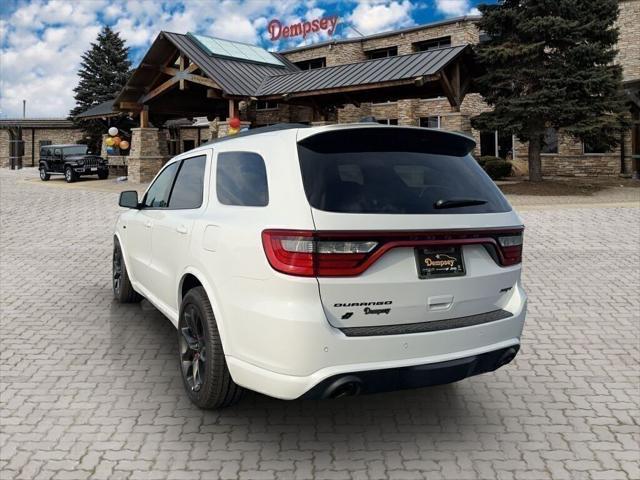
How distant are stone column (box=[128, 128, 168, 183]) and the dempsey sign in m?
16.6

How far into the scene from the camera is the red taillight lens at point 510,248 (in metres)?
3.66

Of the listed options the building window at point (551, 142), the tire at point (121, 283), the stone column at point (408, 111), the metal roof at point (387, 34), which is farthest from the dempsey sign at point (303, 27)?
the tire at point (121, 283)

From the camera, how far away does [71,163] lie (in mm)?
30234

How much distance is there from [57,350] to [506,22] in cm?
2100

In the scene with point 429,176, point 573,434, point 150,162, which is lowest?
point 573,434

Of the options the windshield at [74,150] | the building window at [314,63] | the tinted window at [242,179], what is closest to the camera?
the tinted window at [242,179]

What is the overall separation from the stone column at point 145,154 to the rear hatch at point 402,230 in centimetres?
2684

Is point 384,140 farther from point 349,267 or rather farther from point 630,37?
point 630,37

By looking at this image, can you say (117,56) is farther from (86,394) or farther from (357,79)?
(86,394)

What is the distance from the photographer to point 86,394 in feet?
14.1

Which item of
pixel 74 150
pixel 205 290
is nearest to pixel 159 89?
pixel 74 150

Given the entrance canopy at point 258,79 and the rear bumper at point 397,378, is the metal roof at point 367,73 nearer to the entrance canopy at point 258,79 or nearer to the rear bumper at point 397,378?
the entrance canopy at point 258,79

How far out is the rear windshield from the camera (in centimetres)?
323

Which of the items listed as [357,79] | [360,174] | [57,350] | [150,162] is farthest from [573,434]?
[150,162]
